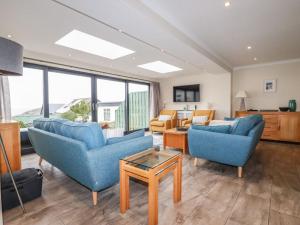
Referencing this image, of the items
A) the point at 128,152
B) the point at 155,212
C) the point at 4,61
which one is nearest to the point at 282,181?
the point at 155,212

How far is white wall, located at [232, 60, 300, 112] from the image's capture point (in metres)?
4.82

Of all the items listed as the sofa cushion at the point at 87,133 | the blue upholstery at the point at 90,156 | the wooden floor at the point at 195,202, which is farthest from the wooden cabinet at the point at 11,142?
the sofa cushion at the point at 87,133

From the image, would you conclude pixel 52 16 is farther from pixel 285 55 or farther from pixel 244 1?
pixel 285 55

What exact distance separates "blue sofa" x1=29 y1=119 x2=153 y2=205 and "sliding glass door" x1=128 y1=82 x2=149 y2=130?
4.43m

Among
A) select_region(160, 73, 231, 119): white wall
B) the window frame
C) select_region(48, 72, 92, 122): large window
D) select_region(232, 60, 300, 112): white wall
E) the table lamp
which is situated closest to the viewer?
the window frame

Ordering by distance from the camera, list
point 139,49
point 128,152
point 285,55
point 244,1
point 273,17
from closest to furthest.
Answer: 1. point 128,152
2. point 244,1
3. point 273,17
4. point 139,49
5. point 285,55

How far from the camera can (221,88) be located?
5.85 meters

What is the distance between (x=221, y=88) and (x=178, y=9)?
416 cm

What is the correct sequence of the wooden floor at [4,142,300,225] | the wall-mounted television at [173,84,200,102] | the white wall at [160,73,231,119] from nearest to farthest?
the wooden floor at [4,142,300,225] → the white wall at [160,73,231,119] → the wall-mounted television at [173,84,200,102]

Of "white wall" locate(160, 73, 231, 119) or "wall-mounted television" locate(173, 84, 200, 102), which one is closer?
"white wall" locate(160, 73, 231, 119)

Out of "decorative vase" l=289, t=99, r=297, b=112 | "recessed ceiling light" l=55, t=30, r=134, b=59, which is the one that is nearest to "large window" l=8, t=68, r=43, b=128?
"recessed ceiling light" l=55, t=30, r=134, b=59

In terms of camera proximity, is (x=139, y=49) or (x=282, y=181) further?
(x=139, y=49)

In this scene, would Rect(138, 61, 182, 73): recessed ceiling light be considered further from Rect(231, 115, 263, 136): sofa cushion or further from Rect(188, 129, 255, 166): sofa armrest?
Rect(231, 115, 263, 136): sofa cushion

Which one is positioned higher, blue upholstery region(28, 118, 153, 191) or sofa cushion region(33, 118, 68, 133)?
sofa cushion region(33, 118, 68, 133)
